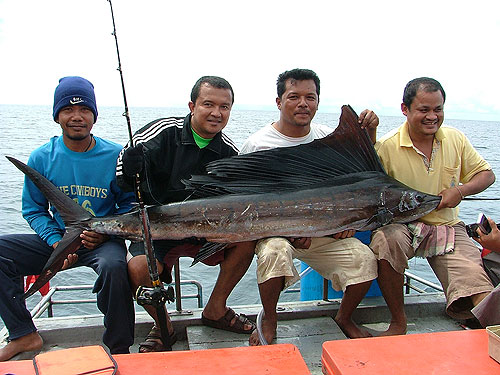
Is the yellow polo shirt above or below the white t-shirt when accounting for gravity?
below

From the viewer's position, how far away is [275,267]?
2.30 metres

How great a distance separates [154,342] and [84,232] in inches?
25.8

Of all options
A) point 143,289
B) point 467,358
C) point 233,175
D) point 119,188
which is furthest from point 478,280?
point 119,188

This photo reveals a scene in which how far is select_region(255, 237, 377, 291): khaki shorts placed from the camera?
2.30 metres

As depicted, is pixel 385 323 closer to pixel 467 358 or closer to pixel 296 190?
pixel 296 190

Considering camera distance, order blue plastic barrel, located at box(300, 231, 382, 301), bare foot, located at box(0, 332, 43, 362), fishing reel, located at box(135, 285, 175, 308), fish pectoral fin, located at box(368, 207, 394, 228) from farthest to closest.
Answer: blue plastic barrel, located at box(300, 231, 382, 301) < fish pectoral fin, located at box(368, 207, 394, 228) < bare foot, located at box(0, 332, 43, 362) < fishing reel, located at box(135, 285, 175, 308)

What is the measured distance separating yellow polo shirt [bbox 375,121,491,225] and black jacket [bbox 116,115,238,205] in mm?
1004

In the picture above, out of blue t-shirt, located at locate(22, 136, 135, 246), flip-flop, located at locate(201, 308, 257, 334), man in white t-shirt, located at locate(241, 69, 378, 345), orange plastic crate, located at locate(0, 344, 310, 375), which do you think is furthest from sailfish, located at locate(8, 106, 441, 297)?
orange plastic crate, located at locate(0, 344, 310, 375)

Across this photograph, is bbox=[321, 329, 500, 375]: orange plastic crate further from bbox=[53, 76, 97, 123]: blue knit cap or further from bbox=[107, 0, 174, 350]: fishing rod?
bbox=[53, 76, 97, 123]: blue knit cap

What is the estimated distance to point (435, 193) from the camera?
110 inches

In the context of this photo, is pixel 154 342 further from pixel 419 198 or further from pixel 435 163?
pixel 435 163

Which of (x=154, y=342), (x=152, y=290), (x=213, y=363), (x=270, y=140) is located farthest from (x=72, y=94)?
(x=213, y=363)

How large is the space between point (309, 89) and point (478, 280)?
137cm

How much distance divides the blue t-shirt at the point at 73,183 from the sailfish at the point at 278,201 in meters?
0.27
